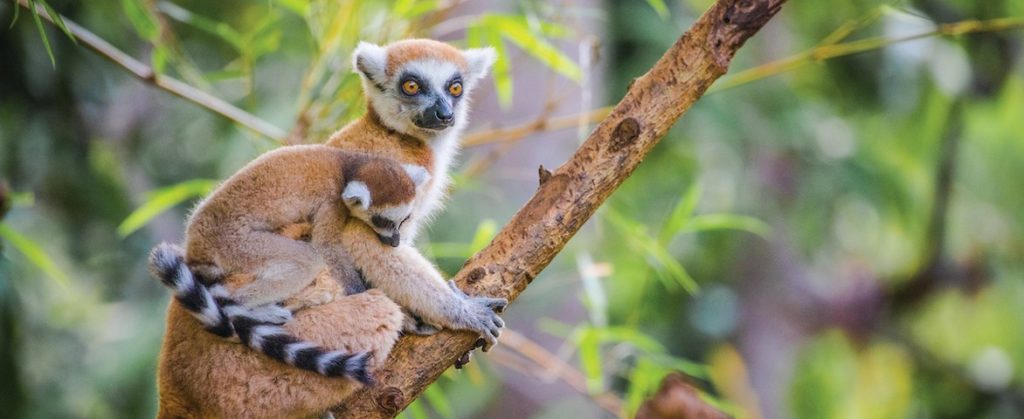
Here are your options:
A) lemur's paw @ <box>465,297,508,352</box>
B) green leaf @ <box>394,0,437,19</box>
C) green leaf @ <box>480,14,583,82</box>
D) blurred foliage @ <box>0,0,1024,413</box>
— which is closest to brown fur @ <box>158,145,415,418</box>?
lemur's paw @ <box>465,297,508,352</box>

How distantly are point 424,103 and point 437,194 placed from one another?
1.17 ft

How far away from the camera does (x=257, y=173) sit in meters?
→ 3.34

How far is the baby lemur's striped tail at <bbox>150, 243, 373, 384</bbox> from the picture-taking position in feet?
9.78

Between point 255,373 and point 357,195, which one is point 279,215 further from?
point 255,373

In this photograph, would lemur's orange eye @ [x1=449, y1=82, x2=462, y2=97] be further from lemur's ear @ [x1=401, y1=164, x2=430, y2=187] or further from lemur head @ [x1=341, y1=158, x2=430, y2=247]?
lemur head @ [x1=341, y1=158, x2=430, y2=247]

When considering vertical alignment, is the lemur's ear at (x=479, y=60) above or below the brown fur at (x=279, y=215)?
above

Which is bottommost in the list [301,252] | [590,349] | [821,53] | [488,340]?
[301,252]

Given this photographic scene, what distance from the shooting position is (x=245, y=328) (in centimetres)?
305

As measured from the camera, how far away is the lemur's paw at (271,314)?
3098mm

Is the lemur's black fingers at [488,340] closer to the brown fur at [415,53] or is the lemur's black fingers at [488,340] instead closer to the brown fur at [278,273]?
the brown fur at [278,273]

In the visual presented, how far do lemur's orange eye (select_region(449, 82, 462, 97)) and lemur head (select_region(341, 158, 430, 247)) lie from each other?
747mm

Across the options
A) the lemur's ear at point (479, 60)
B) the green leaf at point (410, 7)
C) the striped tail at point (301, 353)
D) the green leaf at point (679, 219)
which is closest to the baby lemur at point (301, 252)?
the striped tail at point (301, 353)

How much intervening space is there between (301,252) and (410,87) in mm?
964

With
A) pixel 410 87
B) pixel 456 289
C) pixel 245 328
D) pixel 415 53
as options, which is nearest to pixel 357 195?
pixel 456 289
